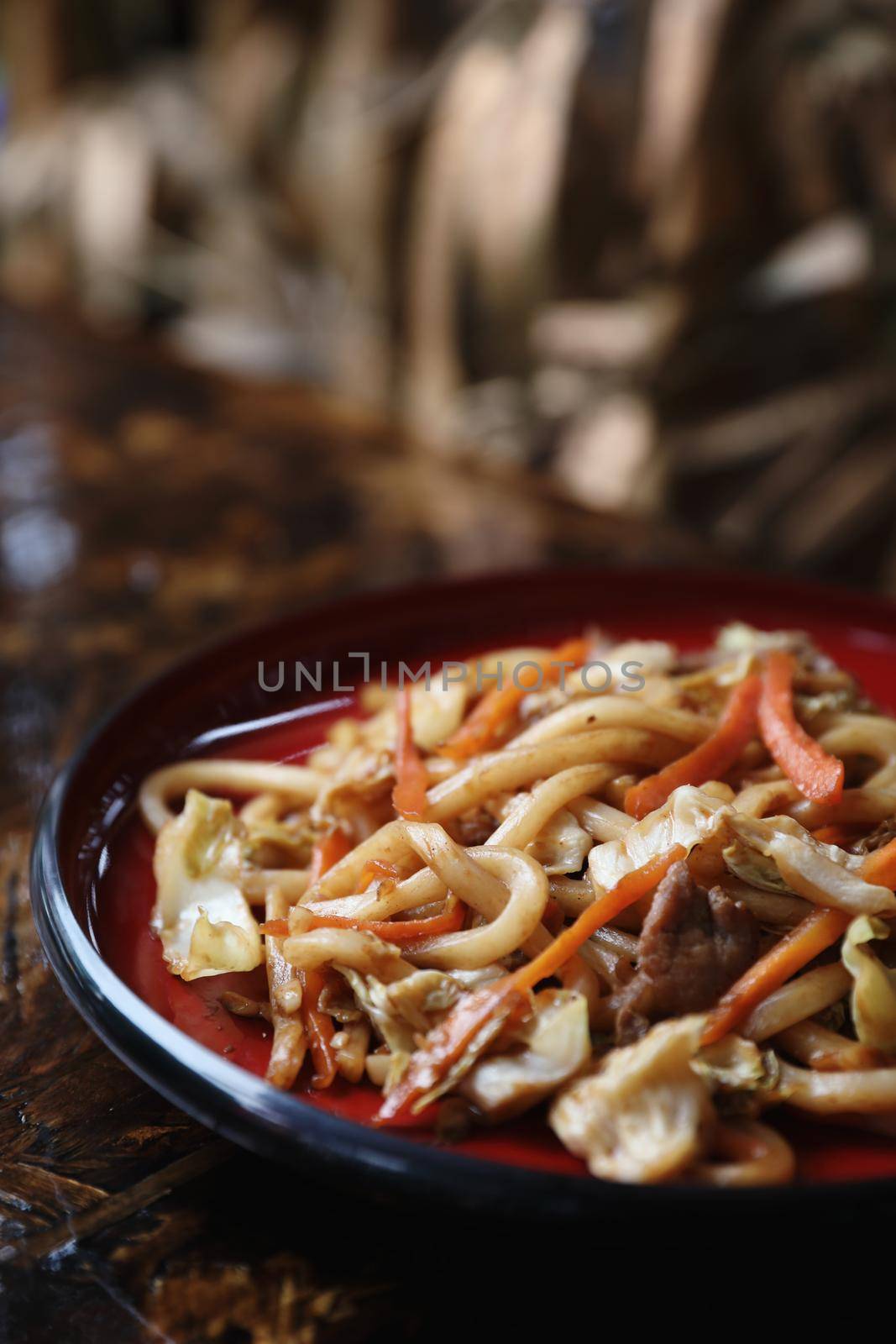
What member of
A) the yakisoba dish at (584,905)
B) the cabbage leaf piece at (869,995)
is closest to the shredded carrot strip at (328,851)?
the yakisoba dish at (584,905)

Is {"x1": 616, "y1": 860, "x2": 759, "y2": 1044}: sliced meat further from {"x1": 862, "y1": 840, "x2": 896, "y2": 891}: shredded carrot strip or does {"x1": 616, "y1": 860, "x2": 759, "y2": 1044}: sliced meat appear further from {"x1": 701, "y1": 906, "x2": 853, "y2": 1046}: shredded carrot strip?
{"x1": 862, "y1": 840, "x2": 896, "y2": 891}: shredded carrot strip

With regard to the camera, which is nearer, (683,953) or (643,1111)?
(643,1111)

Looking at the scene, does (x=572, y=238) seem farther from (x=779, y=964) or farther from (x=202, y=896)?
(x=779, y=964)

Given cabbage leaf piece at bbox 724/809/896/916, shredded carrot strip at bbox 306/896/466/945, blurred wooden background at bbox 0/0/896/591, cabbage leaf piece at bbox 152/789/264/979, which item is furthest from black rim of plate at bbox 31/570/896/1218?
blurred wooden background at bbox 0/0/896/591

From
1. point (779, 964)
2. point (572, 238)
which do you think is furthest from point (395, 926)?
point (572, 238)

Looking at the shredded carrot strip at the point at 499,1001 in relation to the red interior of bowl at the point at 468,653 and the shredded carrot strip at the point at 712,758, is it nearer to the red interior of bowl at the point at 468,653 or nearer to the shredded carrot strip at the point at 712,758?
the red interior of bowl at the point at 468,653

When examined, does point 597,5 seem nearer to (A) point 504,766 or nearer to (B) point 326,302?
(B) point 326,302
